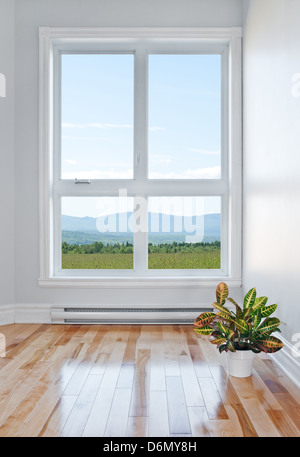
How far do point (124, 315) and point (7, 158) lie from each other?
62.9 inches

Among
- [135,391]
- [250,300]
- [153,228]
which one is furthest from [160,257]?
[135,391]

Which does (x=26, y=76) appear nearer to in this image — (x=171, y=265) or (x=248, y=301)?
(x=171, y=265)

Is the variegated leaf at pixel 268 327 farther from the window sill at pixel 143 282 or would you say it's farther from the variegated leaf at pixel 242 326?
the window sill at pixel 143 282

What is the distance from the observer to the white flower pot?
221cm

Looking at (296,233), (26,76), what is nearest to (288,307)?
(296,233)

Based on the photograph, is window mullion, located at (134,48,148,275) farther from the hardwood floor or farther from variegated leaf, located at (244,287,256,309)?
variegated leaf, located at (244,287,256,309)

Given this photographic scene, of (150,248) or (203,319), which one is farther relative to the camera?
(150,248)

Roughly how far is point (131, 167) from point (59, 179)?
627 mm

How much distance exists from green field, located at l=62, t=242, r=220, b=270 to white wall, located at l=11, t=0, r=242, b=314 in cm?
24

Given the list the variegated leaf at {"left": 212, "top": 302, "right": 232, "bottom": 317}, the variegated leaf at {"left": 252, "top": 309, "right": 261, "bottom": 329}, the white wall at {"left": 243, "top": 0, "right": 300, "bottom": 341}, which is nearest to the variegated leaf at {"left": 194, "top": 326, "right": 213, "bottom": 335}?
the variegated leaf at {"left": 212, "top": 302, "right": 232, "bottom": 317}

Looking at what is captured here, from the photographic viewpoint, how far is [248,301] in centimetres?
228

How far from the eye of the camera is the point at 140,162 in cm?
350

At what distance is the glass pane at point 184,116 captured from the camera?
3531mm
